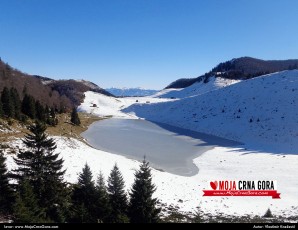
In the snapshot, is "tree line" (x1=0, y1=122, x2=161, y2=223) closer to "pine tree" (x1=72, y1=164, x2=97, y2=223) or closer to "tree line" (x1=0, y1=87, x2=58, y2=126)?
"pine tree" (x1=72, y1=164, x2=97, y2=223)

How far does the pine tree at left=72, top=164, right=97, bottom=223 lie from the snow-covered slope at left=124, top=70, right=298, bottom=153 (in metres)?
41.7

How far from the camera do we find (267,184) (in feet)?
105

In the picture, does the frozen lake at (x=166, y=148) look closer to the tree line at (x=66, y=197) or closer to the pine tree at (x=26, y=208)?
the tree line at (x=66, y=197)

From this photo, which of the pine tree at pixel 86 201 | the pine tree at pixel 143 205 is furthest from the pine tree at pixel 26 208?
the pine tree at pixel 143 205

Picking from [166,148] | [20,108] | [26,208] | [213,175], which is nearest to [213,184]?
[213,175]

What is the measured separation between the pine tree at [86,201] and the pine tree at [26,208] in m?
2.03

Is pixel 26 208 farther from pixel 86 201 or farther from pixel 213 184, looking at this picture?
pixel 213 184

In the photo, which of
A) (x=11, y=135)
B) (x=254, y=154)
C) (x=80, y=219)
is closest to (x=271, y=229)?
(x=80, y=219)

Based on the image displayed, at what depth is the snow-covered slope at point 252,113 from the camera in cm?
6008

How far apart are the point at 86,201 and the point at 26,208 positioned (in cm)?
487

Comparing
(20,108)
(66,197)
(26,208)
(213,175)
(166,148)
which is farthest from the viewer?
(20,108)

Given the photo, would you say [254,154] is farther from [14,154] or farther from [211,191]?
[14,154]

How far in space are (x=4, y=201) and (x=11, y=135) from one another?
72.4 ft

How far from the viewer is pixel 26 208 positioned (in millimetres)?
15195
